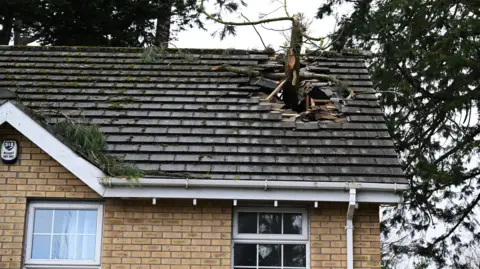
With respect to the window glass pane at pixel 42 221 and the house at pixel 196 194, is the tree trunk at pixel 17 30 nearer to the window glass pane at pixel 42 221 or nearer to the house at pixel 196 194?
the house at pixel 196 194

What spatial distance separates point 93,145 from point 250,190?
7.10 ft

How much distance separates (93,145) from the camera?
8.92 metres

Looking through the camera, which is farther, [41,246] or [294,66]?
[294,66]

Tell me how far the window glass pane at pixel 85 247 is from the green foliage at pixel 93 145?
3.06 ft

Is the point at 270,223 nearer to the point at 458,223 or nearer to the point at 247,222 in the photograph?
the point at 247,222

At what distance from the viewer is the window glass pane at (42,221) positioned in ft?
28.8

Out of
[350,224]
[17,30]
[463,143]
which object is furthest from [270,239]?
[17,30]

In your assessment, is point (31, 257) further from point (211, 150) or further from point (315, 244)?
point (315, 244)

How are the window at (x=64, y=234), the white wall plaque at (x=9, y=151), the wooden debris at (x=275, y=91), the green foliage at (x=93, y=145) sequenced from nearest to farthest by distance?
the green foliage at (x=93, y=145) → the window at (x=64, y=234) → the white wall plaque at (x=9, y=151) → the wooden debris at (x=275, y=91)

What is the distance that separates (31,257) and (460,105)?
9.01 metres

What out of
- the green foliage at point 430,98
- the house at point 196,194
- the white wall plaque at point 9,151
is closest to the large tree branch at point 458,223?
the green foliage at point 430,98

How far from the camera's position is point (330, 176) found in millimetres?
8625

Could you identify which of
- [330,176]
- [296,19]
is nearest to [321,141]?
[330,176]

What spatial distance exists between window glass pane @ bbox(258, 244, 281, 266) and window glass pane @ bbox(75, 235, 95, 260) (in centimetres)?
212
